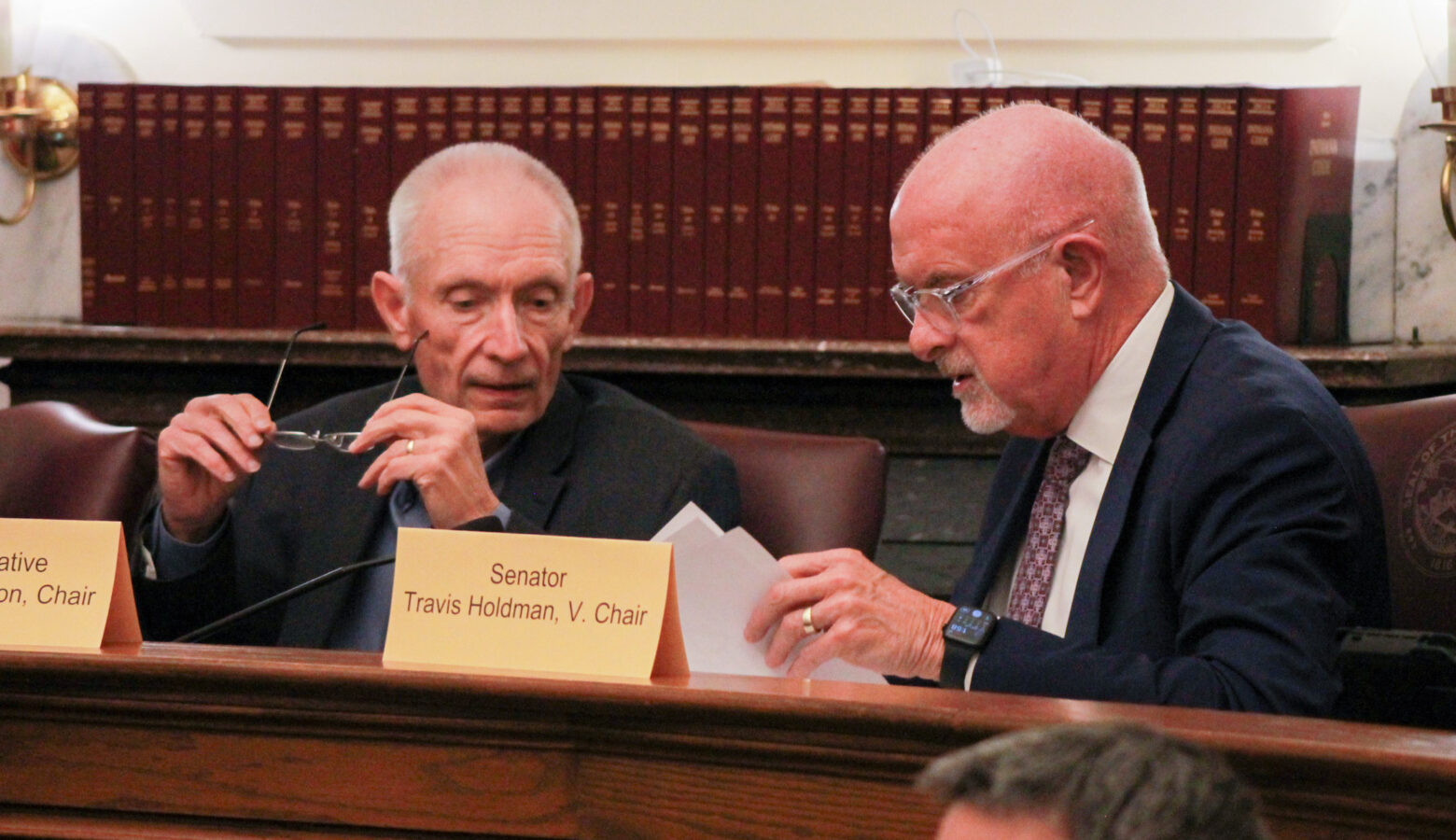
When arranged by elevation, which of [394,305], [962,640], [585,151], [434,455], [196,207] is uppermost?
[585,151]

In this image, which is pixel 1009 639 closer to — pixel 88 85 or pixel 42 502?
pixel 42 502

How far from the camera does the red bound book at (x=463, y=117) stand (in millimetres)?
2844

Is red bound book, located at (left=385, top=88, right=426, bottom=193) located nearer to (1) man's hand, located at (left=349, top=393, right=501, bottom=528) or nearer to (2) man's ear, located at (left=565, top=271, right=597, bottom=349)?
(2) man's ear, located at (left=565, top=271, right=597, bottom=349)

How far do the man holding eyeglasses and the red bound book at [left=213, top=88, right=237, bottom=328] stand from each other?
921 millimetres

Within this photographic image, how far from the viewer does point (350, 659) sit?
118 cm

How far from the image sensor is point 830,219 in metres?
2.77

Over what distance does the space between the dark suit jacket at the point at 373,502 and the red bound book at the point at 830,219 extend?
794mm

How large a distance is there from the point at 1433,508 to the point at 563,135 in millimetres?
1610

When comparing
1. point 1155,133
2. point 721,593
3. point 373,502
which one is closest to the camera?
point 721,593

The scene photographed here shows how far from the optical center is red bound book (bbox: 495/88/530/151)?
2824 mm

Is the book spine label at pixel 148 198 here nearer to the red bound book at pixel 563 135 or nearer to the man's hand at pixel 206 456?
the red bound book at pixel 563 135

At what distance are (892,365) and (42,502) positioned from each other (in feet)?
A: 4.42

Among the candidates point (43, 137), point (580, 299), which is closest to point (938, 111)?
point (580, 299)

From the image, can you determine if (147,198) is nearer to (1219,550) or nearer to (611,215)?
(611,215)
